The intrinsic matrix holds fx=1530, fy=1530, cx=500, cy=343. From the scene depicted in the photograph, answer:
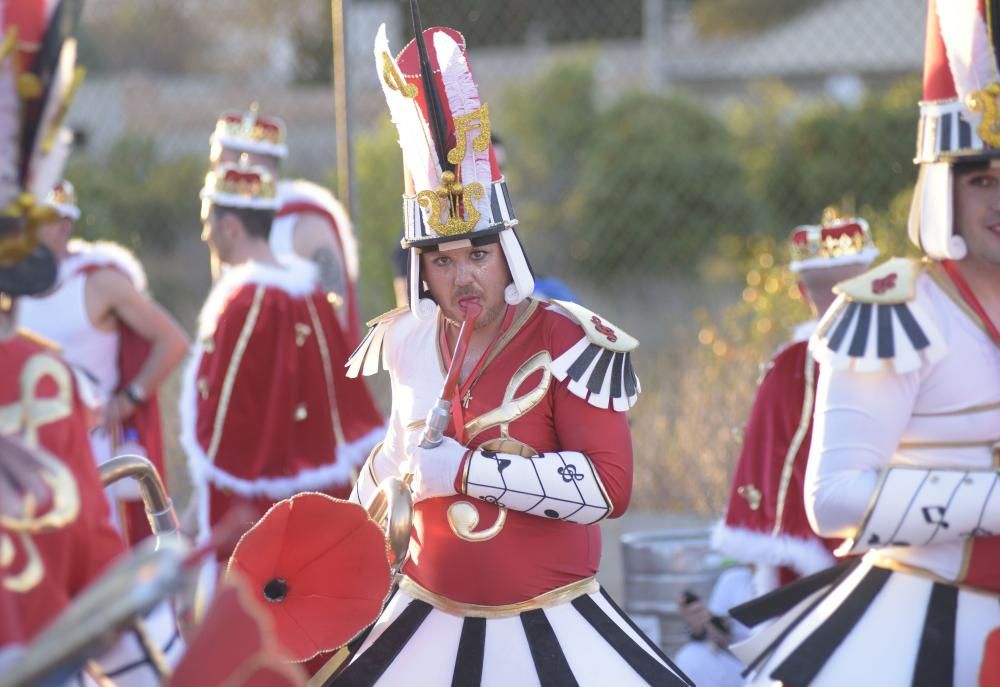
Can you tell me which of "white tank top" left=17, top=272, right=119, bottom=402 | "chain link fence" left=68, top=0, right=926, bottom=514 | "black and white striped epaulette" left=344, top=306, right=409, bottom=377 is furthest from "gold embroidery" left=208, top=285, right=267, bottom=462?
"black and white striped epaulette" left=344, top=306, right=409, bottom=377

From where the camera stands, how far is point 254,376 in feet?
20.1

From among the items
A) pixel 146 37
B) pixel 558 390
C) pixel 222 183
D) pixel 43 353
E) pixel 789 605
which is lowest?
pixel 789 605

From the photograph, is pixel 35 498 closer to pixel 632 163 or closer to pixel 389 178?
pixel 389 178

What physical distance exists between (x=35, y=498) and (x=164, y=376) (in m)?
4.16

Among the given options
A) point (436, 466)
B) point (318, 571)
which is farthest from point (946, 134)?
point (318, 571)

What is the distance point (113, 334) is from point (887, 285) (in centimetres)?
382

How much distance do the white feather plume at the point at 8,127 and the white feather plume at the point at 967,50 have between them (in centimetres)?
195

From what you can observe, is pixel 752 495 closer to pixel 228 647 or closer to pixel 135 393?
pixel 135 393

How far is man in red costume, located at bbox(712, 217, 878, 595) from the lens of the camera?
4.79m

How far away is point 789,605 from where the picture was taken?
3441 millimetres

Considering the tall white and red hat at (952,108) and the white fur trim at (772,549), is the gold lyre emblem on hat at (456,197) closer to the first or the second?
the tall white and red hat at (952,108)

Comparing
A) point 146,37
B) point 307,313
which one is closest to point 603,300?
point 307,313

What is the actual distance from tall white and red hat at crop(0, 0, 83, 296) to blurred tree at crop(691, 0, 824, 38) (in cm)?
2239

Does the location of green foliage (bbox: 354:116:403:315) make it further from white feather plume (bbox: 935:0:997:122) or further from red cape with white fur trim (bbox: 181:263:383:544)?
white feather plume (bbox: 935:0:997:122)
